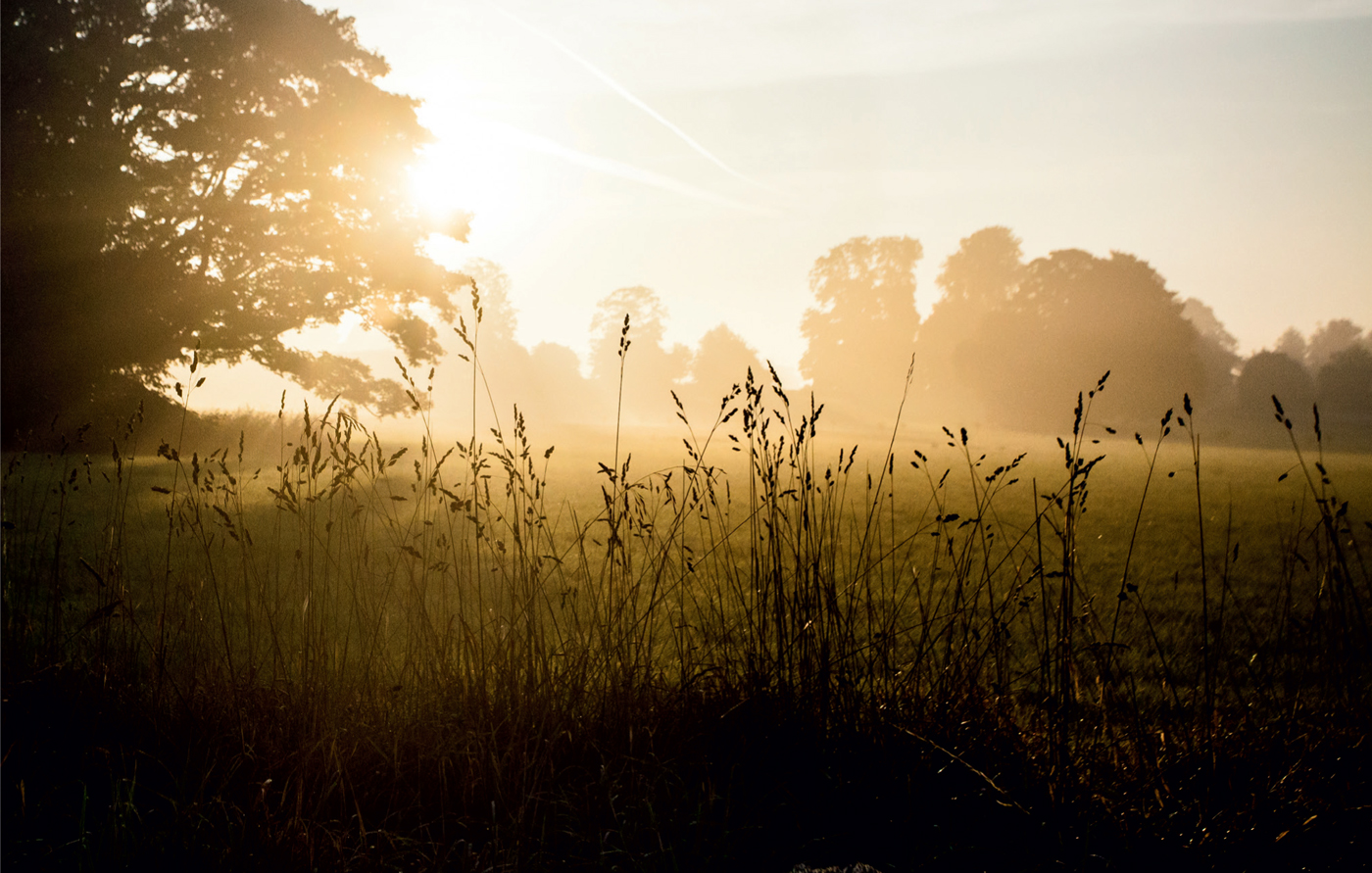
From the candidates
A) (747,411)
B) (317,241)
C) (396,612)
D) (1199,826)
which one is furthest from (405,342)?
(1199,826)

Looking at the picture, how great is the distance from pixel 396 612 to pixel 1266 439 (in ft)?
107

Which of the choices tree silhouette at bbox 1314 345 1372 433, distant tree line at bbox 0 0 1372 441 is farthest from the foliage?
distant tree line at bbox 0 0 1372 441

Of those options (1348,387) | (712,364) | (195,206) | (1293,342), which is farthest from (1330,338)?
(195,206)

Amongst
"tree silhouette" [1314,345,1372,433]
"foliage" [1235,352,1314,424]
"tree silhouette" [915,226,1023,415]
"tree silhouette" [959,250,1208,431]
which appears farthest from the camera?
"tree silhouette" [915,226,1023,415]

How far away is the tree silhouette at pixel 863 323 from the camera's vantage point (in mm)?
43250

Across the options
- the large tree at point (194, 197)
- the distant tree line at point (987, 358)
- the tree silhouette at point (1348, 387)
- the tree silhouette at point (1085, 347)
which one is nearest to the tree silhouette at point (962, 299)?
the distant tree line at point (987, 358)

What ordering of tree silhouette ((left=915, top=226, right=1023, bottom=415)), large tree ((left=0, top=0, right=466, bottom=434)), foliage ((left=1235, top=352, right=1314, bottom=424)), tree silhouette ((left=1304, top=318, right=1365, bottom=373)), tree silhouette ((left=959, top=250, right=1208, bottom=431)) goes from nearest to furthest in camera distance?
large tree ((left=0, top=0, right=466, bottom=434)) → tree silhouette ((left=959, top=250, right=1208, bottom=431)) → foliage ((left=1235, top=352, right=1314, bottom=424)) → tree silhouette ((left=915, top=226, right=1023, bottom=415)) → tree silhouette ((left=1304, top=318, right=1365, bottom=373))

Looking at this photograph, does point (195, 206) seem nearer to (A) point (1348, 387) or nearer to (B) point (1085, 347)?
(B) point (1085, 347)

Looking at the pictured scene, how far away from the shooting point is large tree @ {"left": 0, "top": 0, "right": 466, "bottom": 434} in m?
12.5

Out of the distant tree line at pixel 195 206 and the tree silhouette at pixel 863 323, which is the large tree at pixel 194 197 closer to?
the distant tree line at pixel 195 206

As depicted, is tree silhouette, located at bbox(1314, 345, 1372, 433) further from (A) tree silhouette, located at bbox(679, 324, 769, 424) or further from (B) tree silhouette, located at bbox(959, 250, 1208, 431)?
(A) tree silhouette, located at bbox(679, 324, 769, 424)

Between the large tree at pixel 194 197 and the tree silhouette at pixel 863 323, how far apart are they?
31645mm

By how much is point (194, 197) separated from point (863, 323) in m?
36.7

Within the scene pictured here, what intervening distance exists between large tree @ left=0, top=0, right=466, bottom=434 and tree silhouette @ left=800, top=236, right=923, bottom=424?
3165 cm
